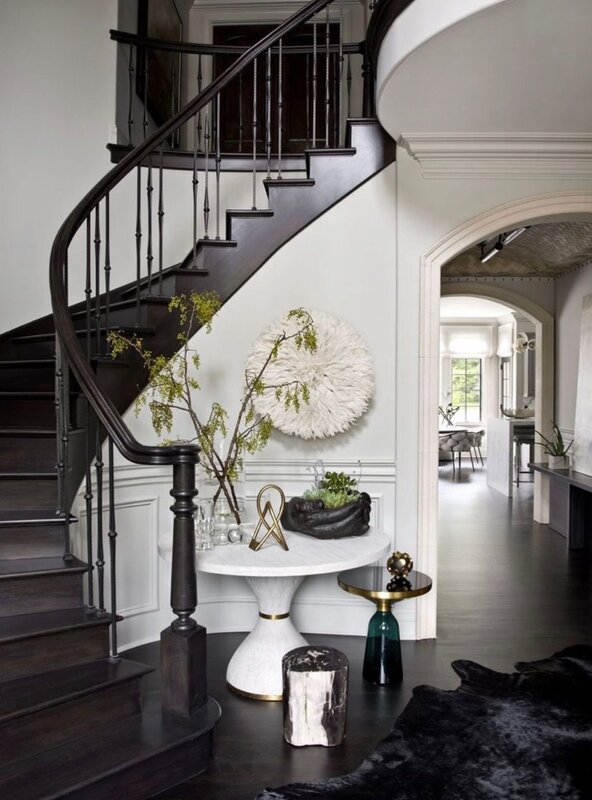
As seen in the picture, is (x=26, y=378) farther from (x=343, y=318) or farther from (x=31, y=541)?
(x=343, y=318)

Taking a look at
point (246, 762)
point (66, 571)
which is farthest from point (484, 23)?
point (246, 762)

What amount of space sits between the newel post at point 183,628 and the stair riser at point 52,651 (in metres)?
0.27

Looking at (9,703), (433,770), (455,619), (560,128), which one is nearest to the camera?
(9,703)

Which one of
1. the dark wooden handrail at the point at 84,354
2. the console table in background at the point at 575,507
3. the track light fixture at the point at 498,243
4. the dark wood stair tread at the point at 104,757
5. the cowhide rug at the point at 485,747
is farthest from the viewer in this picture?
the console table in background at the point at 575,507

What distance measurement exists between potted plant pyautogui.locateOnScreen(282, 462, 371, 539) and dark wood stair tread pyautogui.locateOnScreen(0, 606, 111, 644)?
1.14 meters

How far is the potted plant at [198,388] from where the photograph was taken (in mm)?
3557

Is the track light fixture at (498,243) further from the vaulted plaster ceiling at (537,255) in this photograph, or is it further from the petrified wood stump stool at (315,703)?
the petrified wood stump stool at (315,703)

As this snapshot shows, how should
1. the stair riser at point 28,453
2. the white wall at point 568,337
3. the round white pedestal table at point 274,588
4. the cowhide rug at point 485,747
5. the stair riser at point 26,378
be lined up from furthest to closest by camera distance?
1. the white wall at point 568,337
2. the stair riser at point 26,378
3. the stair riser at point 28,453
4. the round white pedestal table at point 274,588
5. the cowhide rug at point 485,747

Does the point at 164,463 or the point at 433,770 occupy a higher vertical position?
the point at 164,463

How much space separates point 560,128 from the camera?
3.91 meters

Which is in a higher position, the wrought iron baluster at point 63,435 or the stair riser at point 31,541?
the wrought iron baluster at point 63,435

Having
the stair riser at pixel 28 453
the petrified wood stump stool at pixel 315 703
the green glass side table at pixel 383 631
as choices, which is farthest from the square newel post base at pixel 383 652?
the stair riser at pixel 28 453

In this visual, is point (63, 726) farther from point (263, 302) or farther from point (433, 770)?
point (263, 302)

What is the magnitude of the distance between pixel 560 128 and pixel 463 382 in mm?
12600
